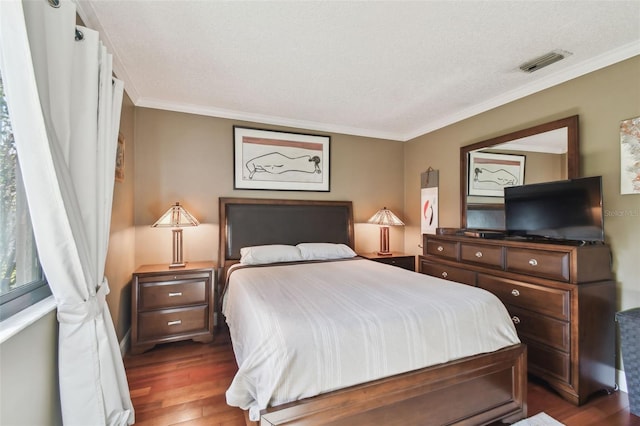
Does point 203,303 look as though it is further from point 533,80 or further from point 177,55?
point 533,80

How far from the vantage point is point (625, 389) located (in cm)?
202

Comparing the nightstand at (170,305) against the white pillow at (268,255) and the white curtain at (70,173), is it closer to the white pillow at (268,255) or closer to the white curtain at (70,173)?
the white pillow at (268,255)

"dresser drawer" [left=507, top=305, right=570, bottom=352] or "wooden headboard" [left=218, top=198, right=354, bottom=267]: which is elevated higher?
"wooden headboard" [left=218, top=198, right=354, bottom=267]

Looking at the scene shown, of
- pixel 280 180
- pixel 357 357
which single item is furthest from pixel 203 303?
pixel 357 357

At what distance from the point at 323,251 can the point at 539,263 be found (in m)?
1.99

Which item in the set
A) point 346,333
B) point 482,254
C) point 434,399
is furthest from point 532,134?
point 346,333

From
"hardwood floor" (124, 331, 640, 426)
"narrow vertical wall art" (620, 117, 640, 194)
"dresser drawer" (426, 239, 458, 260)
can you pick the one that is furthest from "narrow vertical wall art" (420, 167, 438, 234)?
"hardwood floor" (124, 331, 640, 426)

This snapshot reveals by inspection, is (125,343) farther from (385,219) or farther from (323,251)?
(385,219)

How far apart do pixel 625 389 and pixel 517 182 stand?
175 cm

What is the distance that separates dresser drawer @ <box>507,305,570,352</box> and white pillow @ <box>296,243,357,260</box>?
1.67 m

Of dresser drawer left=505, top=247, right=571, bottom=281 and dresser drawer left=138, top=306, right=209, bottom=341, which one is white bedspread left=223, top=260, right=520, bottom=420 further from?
dresser drawer left=138, top=306, right=209, bottom=341

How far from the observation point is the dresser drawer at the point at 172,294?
261 centimetres

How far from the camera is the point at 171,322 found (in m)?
2.67

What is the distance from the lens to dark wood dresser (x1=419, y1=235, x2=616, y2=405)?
1914mm
